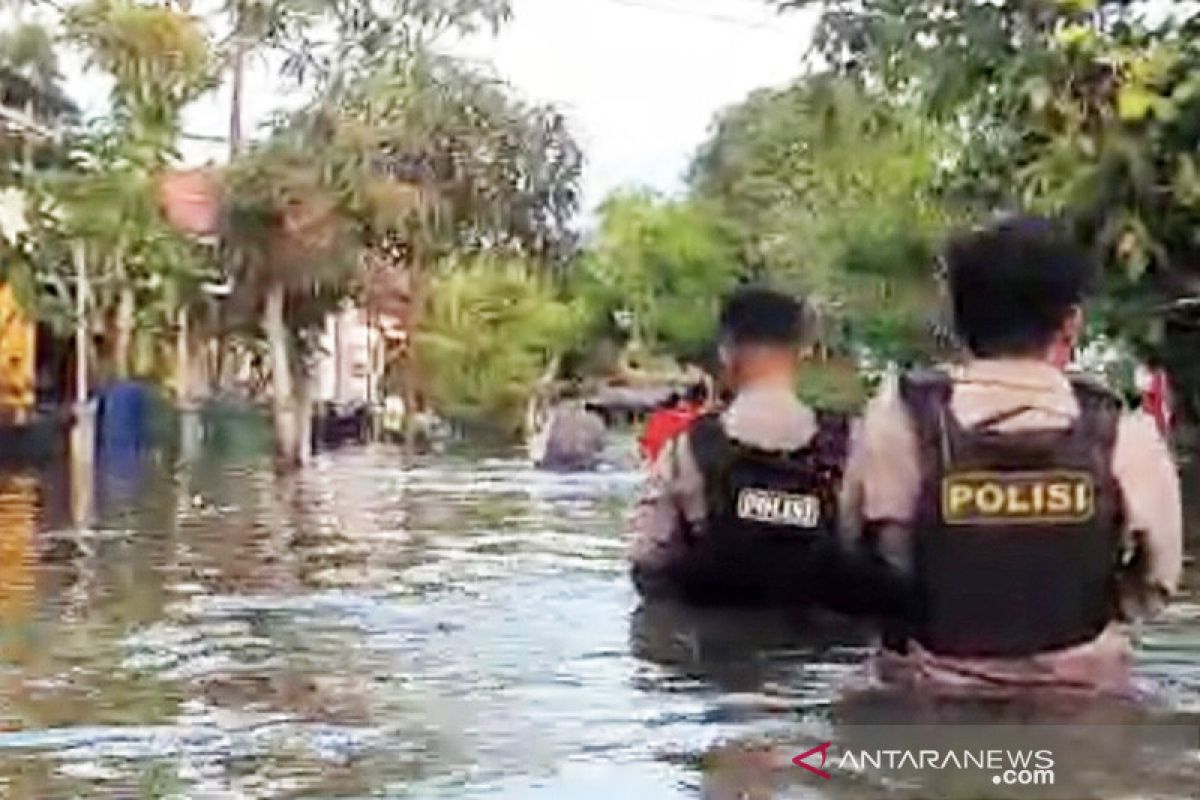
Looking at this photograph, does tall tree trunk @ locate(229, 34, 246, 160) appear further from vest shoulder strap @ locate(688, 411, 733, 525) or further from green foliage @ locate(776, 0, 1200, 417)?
vest shoulder strap @ locate(688, 411, 733, 525)

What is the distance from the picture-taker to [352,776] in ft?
20.3

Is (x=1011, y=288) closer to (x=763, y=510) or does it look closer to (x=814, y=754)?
(x=814, y=754)

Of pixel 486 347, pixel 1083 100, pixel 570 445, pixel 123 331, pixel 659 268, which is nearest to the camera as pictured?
pixel 1083 100

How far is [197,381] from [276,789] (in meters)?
45.5

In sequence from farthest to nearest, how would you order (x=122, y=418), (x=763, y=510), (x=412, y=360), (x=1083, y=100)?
(x=412, y=360), (x=122, y=418), (x=1083, y=100), (x=763, y=510)

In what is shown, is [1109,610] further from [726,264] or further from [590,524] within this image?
[726,264]

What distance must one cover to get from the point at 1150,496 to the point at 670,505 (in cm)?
326

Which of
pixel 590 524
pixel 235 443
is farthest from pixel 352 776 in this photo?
pixel 235 443

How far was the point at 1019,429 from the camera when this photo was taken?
5172 millimetres

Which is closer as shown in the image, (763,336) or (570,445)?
(763,336)

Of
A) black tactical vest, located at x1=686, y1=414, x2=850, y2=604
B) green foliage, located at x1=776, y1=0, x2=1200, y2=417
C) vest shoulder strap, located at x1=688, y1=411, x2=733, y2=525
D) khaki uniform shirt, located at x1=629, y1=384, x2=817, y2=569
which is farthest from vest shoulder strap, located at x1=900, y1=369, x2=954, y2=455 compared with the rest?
green foliage, located at x1=776, y1=0, x2=1200, y2=417

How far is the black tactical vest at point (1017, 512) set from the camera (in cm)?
516

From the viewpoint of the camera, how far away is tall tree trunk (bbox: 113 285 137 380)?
137ft

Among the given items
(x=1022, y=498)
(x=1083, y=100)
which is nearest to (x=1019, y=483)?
(x=1022, y=498)
